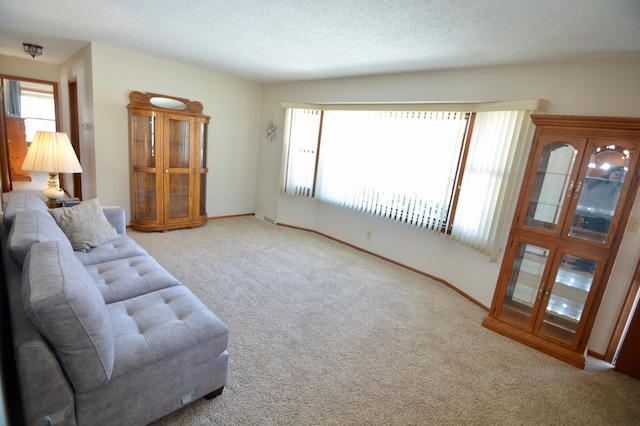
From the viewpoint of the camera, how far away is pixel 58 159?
2746mm

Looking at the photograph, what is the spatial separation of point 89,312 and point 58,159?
2339 mm

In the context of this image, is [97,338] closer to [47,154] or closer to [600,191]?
[47,154]

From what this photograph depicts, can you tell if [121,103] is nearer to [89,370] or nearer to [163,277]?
[163,277]

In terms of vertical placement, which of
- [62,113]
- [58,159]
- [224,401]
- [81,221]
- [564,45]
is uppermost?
[564,45]

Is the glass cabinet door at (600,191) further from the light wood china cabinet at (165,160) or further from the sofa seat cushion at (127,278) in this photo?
the light wood china cabinet at (165,160)

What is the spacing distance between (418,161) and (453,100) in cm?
77

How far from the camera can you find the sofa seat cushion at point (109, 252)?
7.57 ft

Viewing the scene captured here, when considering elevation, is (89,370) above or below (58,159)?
below

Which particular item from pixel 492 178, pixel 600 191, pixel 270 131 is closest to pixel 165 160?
pixel 270 131

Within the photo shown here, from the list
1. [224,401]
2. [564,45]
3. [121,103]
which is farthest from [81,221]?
[564,45]

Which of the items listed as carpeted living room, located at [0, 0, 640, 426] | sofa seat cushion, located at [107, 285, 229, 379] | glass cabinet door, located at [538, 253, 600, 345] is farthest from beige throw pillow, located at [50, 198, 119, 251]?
glass cabinet door, located at [538, 253, 600, 345]

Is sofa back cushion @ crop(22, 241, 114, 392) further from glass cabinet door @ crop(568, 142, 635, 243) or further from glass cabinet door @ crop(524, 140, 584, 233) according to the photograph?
glass cabinet door @ crop(568, 142, 635, 243)

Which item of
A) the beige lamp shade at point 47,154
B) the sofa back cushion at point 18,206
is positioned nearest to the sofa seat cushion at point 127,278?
the sofa back cushion at point 18,206

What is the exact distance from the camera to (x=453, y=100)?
3248mm
